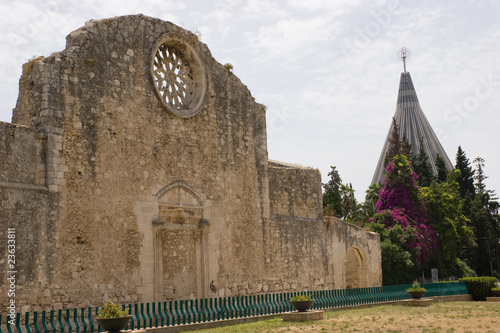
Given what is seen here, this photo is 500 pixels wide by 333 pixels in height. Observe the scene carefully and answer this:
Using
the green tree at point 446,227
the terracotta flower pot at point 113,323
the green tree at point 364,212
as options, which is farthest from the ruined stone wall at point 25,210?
the green tree at point 364,212

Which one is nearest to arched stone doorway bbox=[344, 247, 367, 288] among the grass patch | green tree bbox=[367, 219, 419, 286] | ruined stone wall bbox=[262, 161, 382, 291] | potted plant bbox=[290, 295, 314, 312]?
ruined stone wall bbox=[262, 161, 382, 291]

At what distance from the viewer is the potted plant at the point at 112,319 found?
10336 millimetres

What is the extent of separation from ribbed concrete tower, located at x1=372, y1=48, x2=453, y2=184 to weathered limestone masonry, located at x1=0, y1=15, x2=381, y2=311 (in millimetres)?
53829

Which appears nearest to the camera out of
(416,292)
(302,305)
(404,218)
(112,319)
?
(112,319)

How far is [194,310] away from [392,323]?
15.5 feet

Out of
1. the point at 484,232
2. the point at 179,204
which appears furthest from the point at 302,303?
the point at 484,232

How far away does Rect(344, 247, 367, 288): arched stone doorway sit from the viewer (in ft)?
77.5

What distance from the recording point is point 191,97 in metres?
17.0

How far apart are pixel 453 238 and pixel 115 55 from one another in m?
26.6

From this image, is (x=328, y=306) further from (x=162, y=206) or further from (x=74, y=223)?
(x=74, y=223)

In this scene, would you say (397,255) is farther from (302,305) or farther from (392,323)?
(392,323)

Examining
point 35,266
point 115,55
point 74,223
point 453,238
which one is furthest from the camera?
point 453,238

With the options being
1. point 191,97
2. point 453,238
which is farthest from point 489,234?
point 191,97

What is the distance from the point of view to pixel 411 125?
76.3 m
